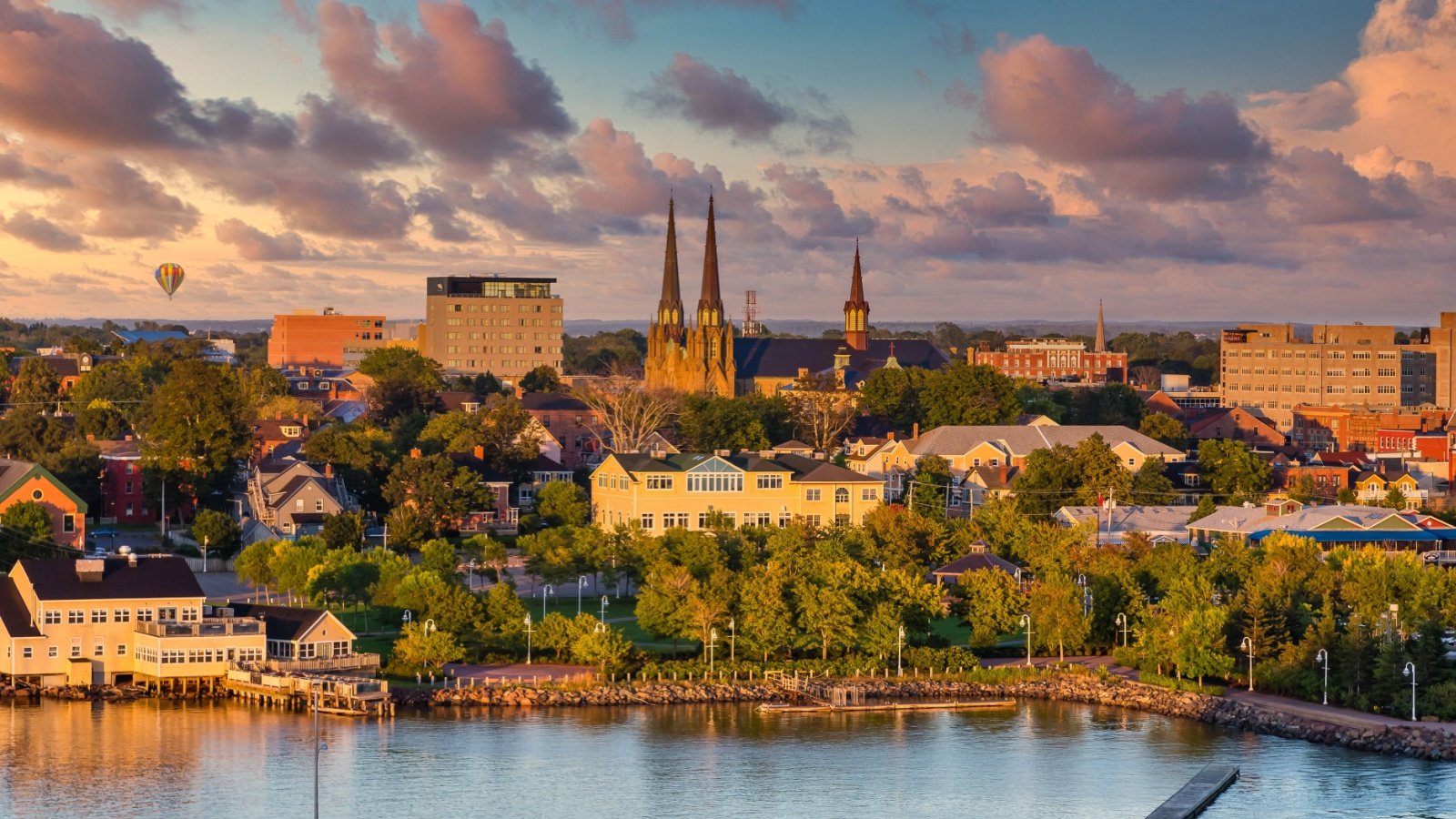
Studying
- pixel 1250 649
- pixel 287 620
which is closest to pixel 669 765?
pixel 287 620

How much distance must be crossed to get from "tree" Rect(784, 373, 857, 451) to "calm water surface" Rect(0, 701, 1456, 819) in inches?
2165

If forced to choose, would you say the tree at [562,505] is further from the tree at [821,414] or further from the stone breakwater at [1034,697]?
the stone breakwater at [1034,697]

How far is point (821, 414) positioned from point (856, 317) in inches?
1856

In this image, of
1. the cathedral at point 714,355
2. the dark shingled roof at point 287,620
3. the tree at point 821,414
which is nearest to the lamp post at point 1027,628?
the dark shingled roof at point 287,620

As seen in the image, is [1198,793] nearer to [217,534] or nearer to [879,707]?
[879,707]

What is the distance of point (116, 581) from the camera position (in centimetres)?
5384

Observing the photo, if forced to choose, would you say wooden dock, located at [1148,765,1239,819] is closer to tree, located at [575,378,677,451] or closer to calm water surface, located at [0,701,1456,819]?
calm water surface, located at [0,701,1456,819]

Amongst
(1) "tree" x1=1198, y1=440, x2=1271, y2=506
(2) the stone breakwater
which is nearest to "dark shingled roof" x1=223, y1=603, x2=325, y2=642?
(2) the stone breakwater

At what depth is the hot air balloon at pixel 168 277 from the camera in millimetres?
133625

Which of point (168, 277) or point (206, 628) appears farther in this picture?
point (168, 277)

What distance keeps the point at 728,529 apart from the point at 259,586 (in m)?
16.6

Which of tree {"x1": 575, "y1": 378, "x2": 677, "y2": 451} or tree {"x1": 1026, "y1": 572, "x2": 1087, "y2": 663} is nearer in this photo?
tree {"x1": 1026, "y1": 572, "x2": 1087, "y2": 663}

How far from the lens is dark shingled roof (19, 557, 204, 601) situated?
53.1 metres

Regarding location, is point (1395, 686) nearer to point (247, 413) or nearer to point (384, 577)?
point (384, 577)
